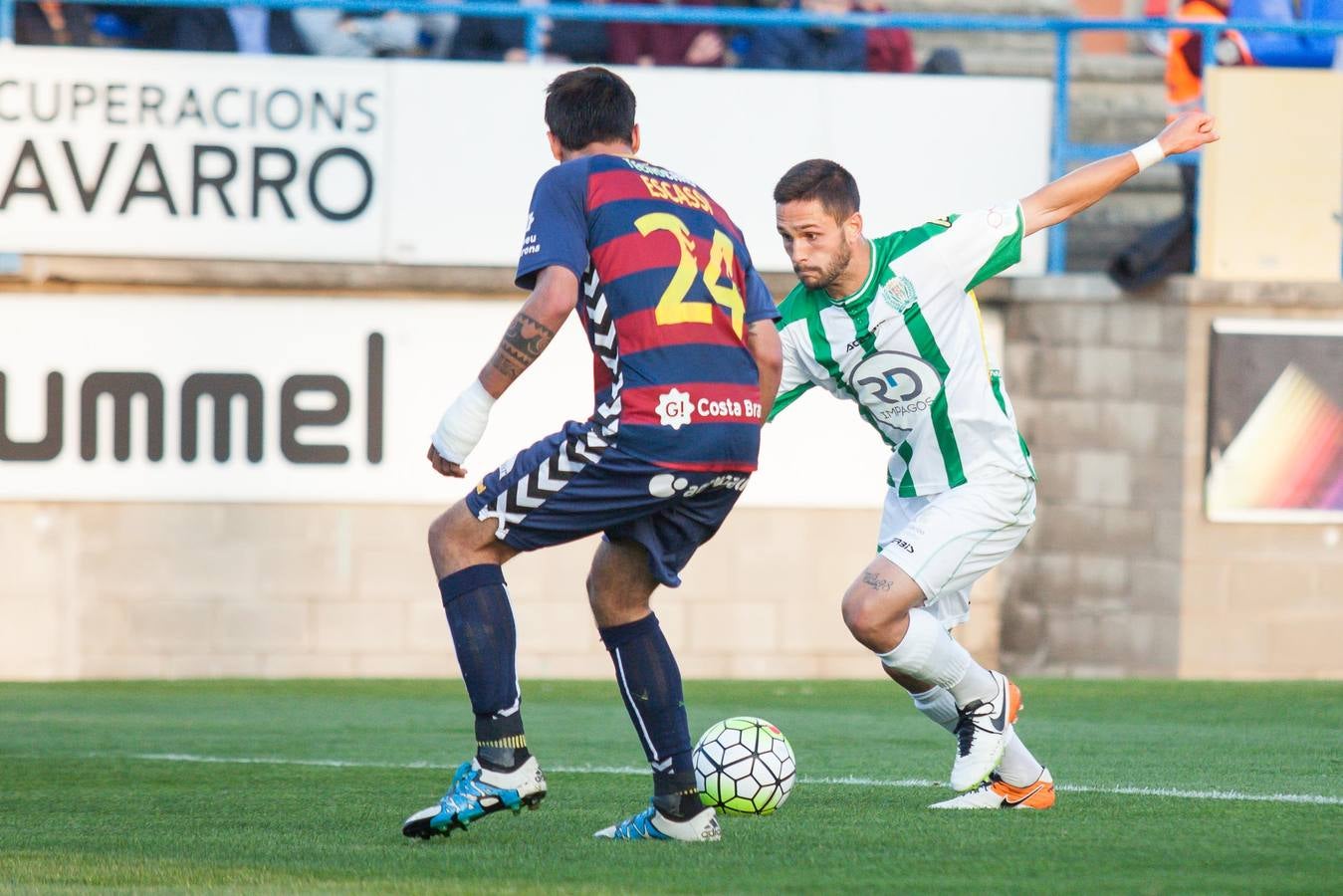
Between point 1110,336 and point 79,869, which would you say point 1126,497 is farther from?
point 79,869

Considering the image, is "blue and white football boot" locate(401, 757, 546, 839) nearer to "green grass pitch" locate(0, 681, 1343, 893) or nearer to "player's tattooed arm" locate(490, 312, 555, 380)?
"green grass pitch" locate(0, 681, 1343, 893)

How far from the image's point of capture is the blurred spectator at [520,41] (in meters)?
13.1

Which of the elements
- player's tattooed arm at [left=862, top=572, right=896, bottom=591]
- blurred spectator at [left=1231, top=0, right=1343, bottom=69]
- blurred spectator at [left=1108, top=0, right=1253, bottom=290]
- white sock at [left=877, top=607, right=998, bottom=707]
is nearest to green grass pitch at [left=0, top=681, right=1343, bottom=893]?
white sock at [left=877, top=607, right=998, bottom=707]

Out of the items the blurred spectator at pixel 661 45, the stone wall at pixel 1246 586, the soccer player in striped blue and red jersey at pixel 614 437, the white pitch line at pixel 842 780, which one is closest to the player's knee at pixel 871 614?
the soccer player in striped blue and red jersey at pixel 614 437

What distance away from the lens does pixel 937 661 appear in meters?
6.20

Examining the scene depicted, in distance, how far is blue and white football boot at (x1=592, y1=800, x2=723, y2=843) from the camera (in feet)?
18.0

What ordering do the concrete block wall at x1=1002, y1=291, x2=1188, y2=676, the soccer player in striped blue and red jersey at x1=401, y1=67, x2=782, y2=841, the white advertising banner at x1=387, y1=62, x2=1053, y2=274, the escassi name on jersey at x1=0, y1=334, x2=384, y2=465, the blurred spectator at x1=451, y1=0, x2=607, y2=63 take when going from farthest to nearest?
the blurred spectator at x1=451, y1=0, x2=607, y2=63
the concrete block wall at x1=1002, y1=291, x2=1188, y2=676
the white advertising banner at x1=387, y1=62, x2=1053, y2=274
the escassi name on jersey at x1=0, y1=334, x2=384, y2=465
the soccer player in striped blue and red jersey at x1=401, y1=67, x2=782, y2=841

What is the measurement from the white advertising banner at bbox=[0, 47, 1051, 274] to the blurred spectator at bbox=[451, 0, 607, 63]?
0.50 m

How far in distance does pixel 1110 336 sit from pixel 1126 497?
0.98 m

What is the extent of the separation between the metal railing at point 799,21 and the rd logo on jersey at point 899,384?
20.5 ft

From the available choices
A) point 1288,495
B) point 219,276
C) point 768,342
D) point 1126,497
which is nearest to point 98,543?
point 219,276

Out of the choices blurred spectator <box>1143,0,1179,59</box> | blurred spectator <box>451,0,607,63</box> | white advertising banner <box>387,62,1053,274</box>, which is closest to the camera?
white advertising banner <box>387,62,1053,274</box>

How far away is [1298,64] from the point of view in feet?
43.2

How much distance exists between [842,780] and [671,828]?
6.10ft
